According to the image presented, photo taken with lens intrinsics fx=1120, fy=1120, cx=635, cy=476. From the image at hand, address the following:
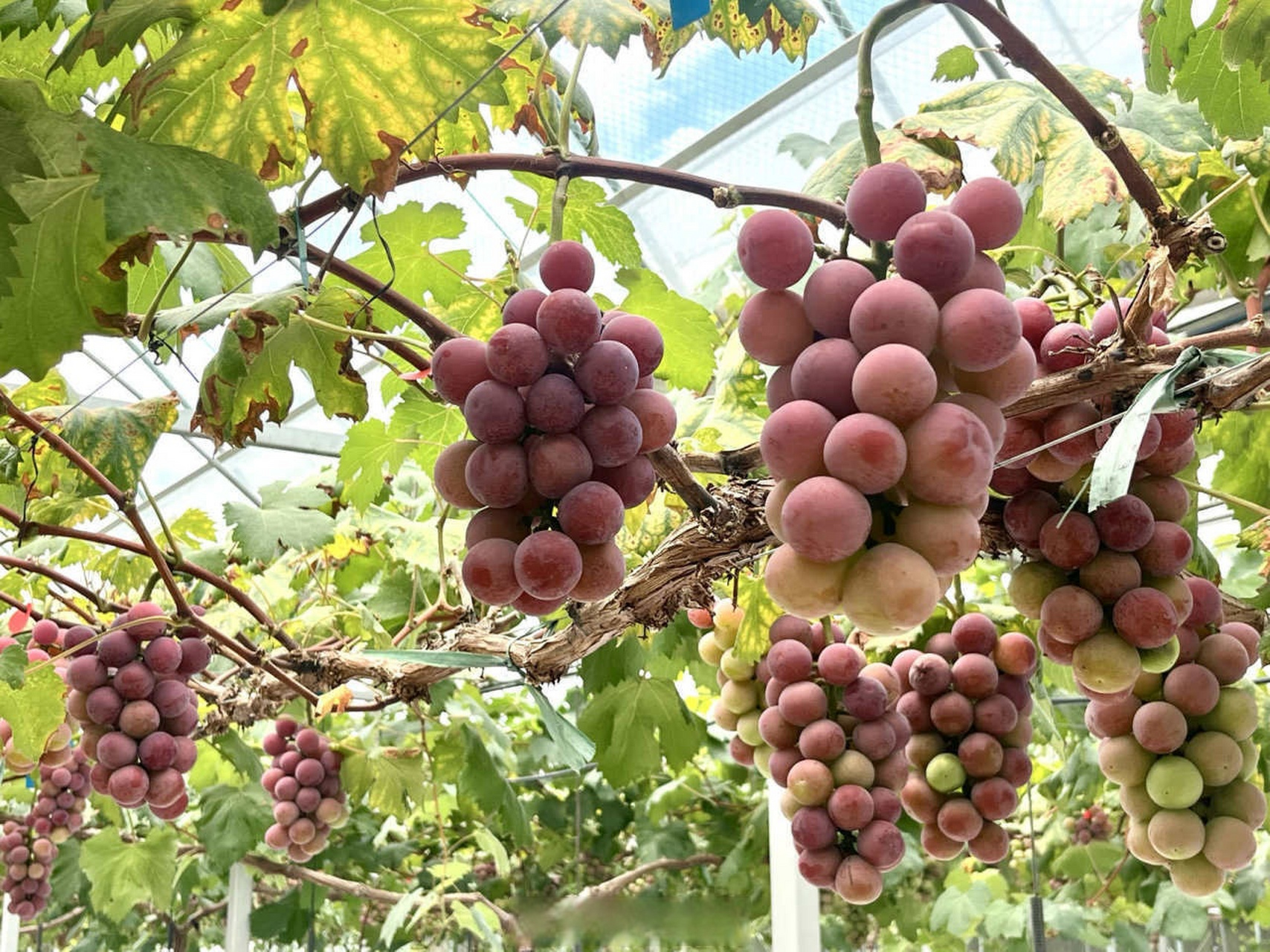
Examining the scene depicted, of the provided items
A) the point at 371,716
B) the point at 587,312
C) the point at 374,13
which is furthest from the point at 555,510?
the point at 371,716

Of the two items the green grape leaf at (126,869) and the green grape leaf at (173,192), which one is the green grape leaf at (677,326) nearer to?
the green grape leaf at (173,192)

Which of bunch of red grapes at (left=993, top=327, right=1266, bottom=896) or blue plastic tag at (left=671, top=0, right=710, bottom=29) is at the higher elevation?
blue plastic tag at (left=671, top=0, right=710, bottom=29)

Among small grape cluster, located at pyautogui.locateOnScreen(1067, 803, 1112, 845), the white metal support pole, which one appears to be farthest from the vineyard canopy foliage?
the white metal support pole

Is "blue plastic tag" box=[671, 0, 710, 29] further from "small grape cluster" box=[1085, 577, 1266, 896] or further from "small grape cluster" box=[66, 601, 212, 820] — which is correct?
"small grape cluster" box=[66, 601, 212, 820]

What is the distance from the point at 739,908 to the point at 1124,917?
5.87 ft

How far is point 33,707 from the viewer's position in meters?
1.65

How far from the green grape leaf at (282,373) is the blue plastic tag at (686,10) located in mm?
472

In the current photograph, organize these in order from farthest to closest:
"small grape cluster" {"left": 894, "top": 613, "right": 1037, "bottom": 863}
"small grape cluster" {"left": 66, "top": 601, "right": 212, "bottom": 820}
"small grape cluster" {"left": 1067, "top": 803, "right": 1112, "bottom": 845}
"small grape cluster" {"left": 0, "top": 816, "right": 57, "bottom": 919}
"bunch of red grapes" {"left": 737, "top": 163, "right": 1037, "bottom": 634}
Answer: "small grape cluster" {"left": 1067, "top": 803, "right": 1112, "bottom": 845} → "small grape cluster" {"left": 0, "top": 816, "right": 57, "bottom": 919} → "small grape cluster" {"left": 66, "top": 601, "right": 212, "bottom": 820} → "small grape cluster" {"left": 894, "top": 613, "right": 1037, "bottom": 863} → "bunch of red grapes" {"left": 737, "top": 163, "right": 1037, "bottom": 634}

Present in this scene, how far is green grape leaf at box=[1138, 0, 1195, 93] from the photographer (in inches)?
44.7

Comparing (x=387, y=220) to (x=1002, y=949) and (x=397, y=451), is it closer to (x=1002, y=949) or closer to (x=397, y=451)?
(x=397, y=451)

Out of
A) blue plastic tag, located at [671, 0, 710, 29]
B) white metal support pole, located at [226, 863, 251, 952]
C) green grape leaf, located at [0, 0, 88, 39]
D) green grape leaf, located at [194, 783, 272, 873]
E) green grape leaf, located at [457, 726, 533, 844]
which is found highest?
green grape leaf, located at [0, 0, 88, 39]

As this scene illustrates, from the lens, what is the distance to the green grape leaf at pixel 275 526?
6.65 feet

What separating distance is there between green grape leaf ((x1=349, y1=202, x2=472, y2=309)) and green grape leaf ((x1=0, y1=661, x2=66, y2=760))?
78cm

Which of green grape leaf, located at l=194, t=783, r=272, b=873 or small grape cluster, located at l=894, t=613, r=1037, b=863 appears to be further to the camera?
green grape leaf, located at l=194, t=783, r=272, b=873
